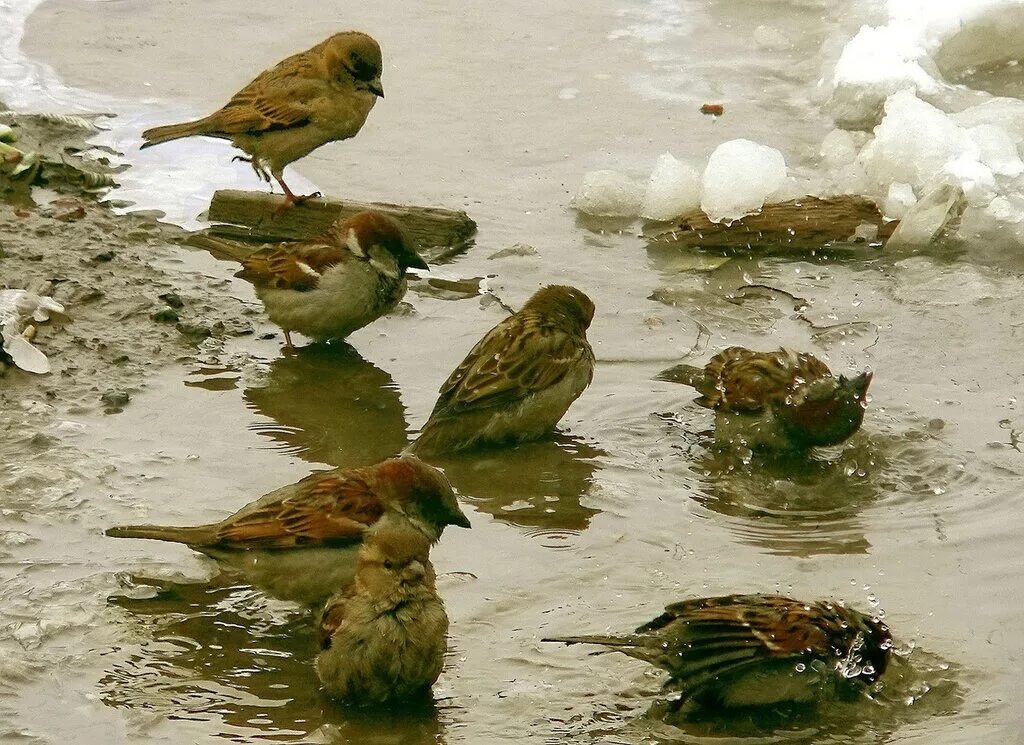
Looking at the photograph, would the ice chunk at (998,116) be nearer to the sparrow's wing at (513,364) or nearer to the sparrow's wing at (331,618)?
the sparrow's wing at (513,364)

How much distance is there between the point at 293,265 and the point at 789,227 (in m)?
2.68

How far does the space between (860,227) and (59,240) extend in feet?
14.0

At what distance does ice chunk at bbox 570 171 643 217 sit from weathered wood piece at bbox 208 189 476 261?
73 centimetres

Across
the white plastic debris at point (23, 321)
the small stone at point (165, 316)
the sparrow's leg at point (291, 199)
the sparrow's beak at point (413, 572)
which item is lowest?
the small stone at point (165, 316)

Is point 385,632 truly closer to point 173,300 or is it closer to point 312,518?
point 312,518

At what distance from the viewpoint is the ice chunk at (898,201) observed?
8.52 metres

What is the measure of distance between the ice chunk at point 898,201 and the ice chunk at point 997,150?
1.73 ft

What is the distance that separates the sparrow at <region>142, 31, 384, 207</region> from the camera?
28.2 ft

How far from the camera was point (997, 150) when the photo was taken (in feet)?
29.0

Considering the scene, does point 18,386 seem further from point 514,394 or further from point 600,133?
point 600,133

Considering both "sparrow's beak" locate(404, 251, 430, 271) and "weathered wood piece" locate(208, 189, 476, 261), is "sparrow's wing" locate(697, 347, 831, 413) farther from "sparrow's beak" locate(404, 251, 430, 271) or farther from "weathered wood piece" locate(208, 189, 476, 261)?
"weathered wood piece" locate(208, 189, 476, 261)

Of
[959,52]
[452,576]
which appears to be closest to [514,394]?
[452,576]

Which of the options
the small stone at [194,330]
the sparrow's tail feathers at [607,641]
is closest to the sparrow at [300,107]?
the small stone at [194,330]

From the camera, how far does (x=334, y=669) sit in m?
4.45
